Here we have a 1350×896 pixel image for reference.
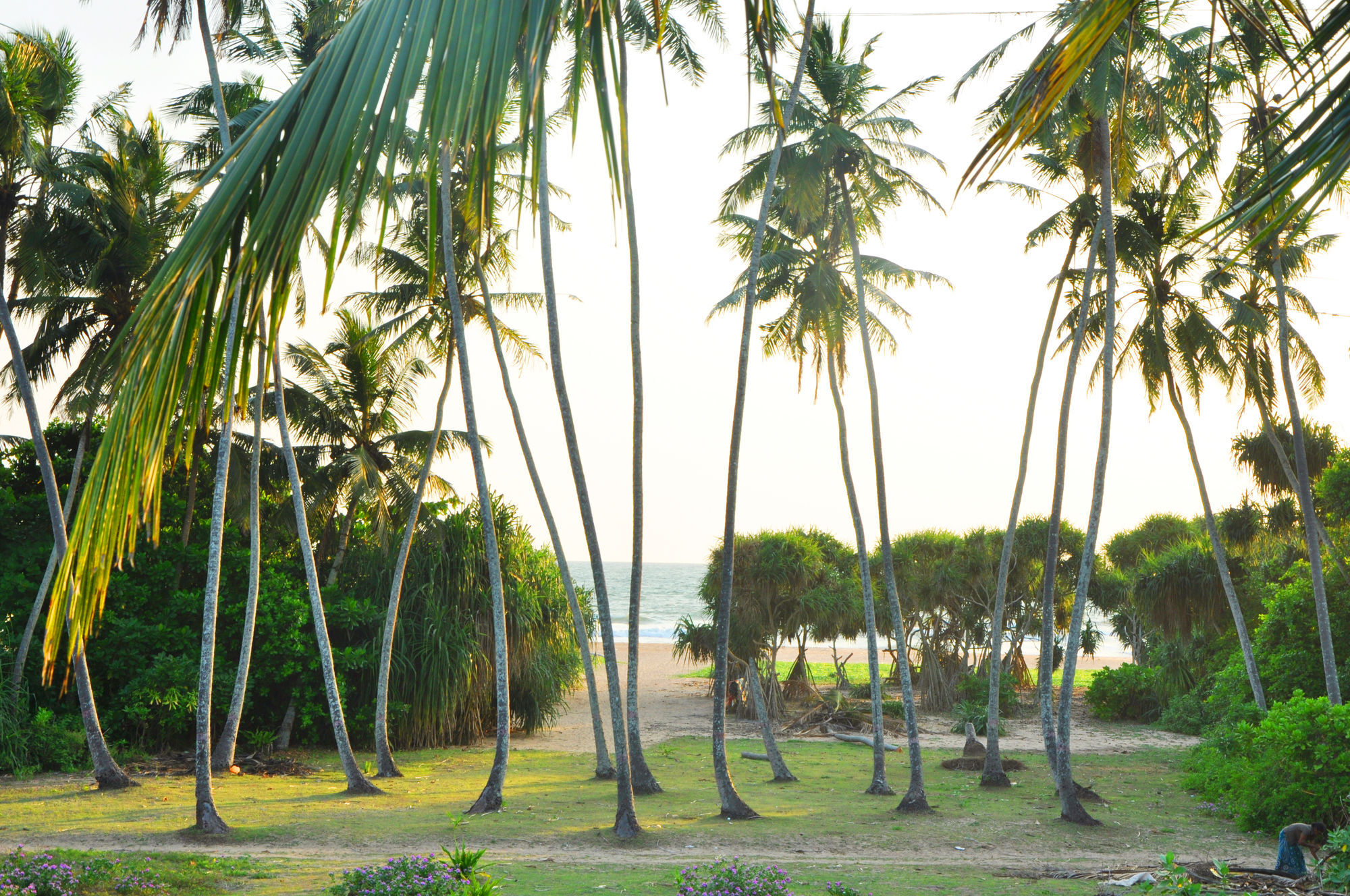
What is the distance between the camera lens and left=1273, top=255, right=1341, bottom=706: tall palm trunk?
45.1ft

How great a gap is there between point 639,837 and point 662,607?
69366mm

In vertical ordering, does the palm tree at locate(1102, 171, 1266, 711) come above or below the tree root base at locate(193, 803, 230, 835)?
above

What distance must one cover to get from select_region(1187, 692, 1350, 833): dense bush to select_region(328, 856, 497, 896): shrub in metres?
9.42

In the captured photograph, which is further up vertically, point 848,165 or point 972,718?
point 848,165

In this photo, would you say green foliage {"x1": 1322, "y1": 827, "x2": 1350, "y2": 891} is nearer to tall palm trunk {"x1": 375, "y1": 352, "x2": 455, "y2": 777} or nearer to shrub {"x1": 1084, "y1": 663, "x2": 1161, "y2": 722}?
tall palm trunk {"x1": 375, "y1": 352, "x2": 455, "y2": 777}

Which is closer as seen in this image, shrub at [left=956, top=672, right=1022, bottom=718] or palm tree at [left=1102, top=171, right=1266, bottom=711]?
palm tree at [left=1102, top=171, right=1266, bottom=711]

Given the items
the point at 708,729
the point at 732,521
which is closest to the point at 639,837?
the point at 732,521

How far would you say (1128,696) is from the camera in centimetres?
2462

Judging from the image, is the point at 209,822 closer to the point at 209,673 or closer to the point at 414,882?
the point at 209,673

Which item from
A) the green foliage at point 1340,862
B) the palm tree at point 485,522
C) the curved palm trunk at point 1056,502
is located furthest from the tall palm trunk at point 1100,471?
the palm tree at point 485,522

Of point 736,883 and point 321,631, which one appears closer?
point 736,883

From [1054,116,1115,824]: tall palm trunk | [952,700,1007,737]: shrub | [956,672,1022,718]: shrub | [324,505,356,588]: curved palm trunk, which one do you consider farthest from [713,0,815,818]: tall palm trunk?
[956,672,1022,718]: shrub

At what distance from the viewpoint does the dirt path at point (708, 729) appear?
20.2 m

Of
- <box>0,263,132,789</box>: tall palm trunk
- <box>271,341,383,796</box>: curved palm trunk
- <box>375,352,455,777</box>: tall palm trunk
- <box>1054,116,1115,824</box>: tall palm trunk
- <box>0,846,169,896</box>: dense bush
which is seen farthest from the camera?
<box>375,352,455,777</box>: tall palm trunk
